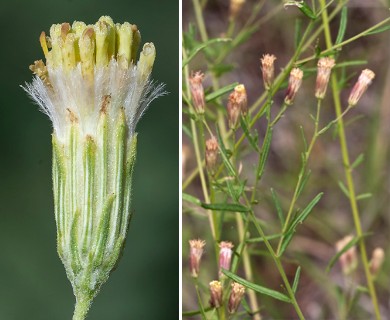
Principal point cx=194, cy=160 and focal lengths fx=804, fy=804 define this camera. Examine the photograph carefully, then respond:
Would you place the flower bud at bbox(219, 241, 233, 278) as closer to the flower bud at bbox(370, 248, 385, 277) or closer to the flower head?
the flower head

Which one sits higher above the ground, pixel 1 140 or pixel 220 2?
pixel 220 2

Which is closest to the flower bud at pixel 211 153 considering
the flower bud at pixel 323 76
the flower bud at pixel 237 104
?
the flower bud at pixel 237 104

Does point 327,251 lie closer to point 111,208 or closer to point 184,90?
point 184,90

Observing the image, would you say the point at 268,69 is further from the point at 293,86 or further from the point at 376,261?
the point at 376,261

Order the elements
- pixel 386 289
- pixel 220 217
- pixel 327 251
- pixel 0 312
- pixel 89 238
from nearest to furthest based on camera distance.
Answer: pixel 89 238 < pixel 220 217 < pixel 0 312 < pixel 386 289 < pixel 327 251

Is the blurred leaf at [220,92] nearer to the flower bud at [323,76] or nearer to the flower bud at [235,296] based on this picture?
the flower bud at [323,76]

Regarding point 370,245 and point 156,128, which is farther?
point 370,245

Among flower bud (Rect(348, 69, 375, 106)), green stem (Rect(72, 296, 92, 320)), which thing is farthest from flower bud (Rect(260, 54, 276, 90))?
green stem (Rect(72, 296, 92, 320))

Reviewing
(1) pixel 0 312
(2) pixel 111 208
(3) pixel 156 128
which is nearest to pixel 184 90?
(3) pixel 156 128
